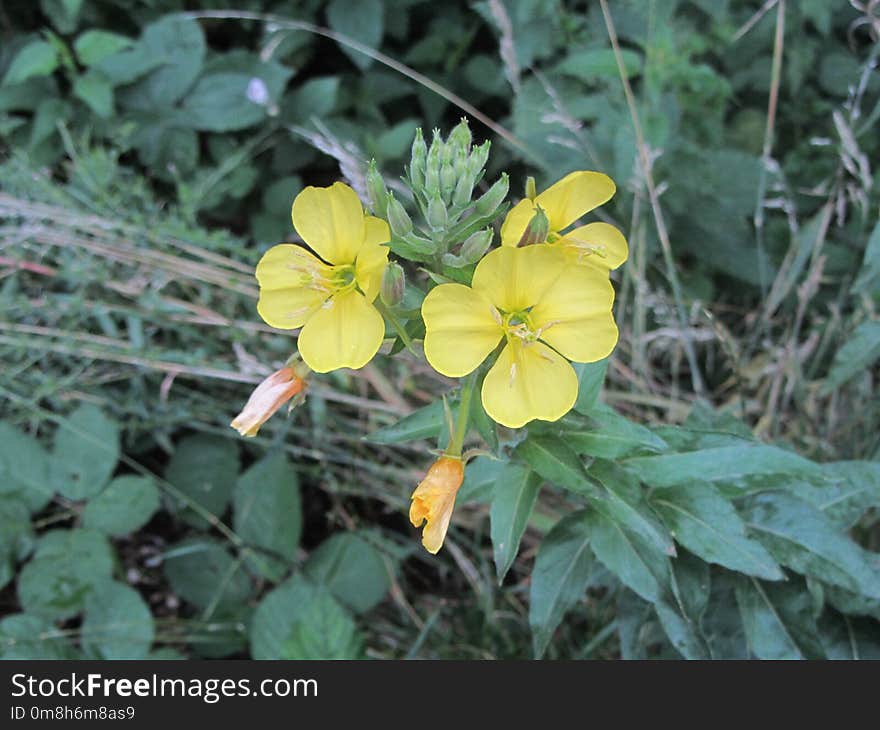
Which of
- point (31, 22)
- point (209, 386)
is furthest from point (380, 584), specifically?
point (31, 22)

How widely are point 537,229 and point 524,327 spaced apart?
0.39 ft

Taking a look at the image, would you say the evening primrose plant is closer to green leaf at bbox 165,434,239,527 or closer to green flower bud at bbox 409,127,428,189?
green flower bud at bbox 409,127,428,189

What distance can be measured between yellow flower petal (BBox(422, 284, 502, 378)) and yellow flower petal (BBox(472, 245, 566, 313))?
21mm

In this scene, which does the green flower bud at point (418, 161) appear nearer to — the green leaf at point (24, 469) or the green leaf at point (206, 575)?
the green leaf at point (206, 575)

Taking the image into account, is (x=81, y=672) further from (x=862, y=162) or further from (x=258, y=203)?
(x=862, y=162)

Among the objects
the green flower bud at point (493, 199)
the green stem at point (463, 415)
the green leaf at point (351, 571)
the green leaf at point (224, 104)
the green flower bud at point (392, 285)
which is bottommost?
the green leaf at point (351, 571)

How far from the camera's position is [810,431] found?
2.06 m

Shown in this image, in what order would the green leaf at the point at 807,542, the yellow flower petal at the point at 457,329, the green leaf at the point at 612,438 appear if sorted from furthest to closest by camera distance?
1. the green leaf at the point at 807,542
2. the green leaf at the point at 612,438
3. the yellow flower petal at the point at 457,329

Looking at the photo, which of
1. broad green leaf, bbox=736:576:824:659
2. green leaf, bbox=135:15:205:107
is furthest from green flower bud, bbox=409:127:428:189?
green leaf, bbox=135:15:205:107

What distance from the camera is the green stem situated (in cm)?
111

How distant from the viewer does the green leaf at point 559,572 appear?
1363 millimetres

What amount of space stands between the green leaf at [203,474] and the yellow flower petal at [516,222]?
1.30m

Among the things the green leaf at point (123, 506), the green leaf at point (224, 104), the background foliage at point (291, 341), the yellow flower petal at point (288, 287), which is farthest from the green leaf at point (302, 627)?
the green leaf at point (224, 104)

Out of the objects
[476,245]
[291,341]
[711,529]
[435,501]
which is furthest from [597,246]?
[291,341]
